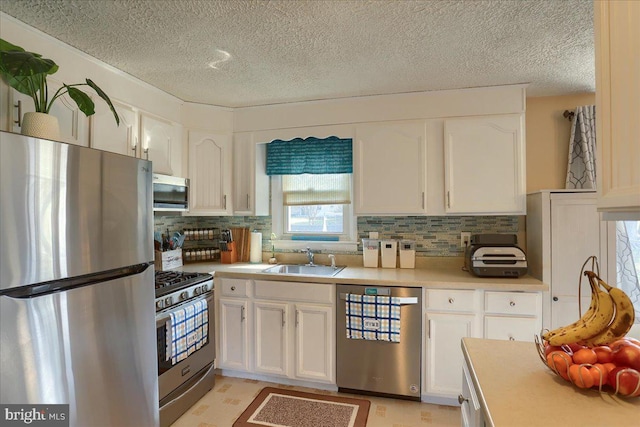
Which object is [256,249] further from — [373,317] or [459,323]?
[459,323]

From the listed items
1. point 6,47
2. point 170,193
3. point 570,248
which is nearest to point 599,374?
point 570,248

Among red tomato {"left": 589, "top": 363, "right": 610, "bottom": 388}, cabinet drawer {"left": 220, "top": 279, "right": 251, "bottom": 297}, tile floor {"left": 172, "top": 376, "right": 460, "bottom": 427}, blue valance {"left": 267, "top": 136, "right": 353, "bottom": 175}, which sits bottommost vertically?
tile floor {"left": 172, "top": 376, "right": 460, "bottom": 427}

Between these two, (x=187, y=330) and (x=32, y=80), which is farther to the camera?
(x=187, y=330)

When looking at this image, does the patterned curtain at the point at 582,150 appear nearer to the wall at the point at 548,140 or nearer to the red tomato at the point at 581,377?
the wall at the point at 548,140

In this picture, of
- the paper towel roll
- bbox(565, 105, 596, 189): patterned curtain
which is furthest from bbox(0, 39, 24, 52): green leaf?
bbox(565, 105, 596, 189): patterned curtain

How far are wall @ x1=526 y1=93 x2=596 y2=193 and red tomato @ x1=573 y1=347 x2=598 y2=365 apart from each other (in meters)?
2.10

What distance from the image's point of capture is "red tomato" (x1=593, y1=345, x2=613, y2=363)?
889mm

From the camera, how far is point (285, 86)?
7.99 ft

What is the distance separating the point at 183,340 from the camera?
83.6 inches

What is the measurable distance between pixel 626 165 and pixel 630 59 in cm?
26

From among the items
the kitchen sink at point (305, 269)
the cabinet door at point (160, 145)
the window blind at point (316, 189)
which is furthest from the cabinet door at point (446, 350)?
the cabinet door at point (160, 145)

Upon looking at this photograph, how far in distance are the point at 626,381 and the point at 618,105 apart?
0.72 m

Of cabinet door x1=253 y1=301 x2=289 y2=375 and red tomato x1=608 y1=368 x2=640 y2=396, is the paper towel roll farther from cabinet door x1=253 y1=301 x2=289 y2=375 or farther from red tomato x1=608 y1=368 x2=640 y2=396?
red tomato x1=608 y1=368 x2=640 y2=396

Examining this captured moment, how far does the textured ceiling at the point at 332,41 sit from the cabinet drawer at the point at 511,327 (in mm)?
1671
